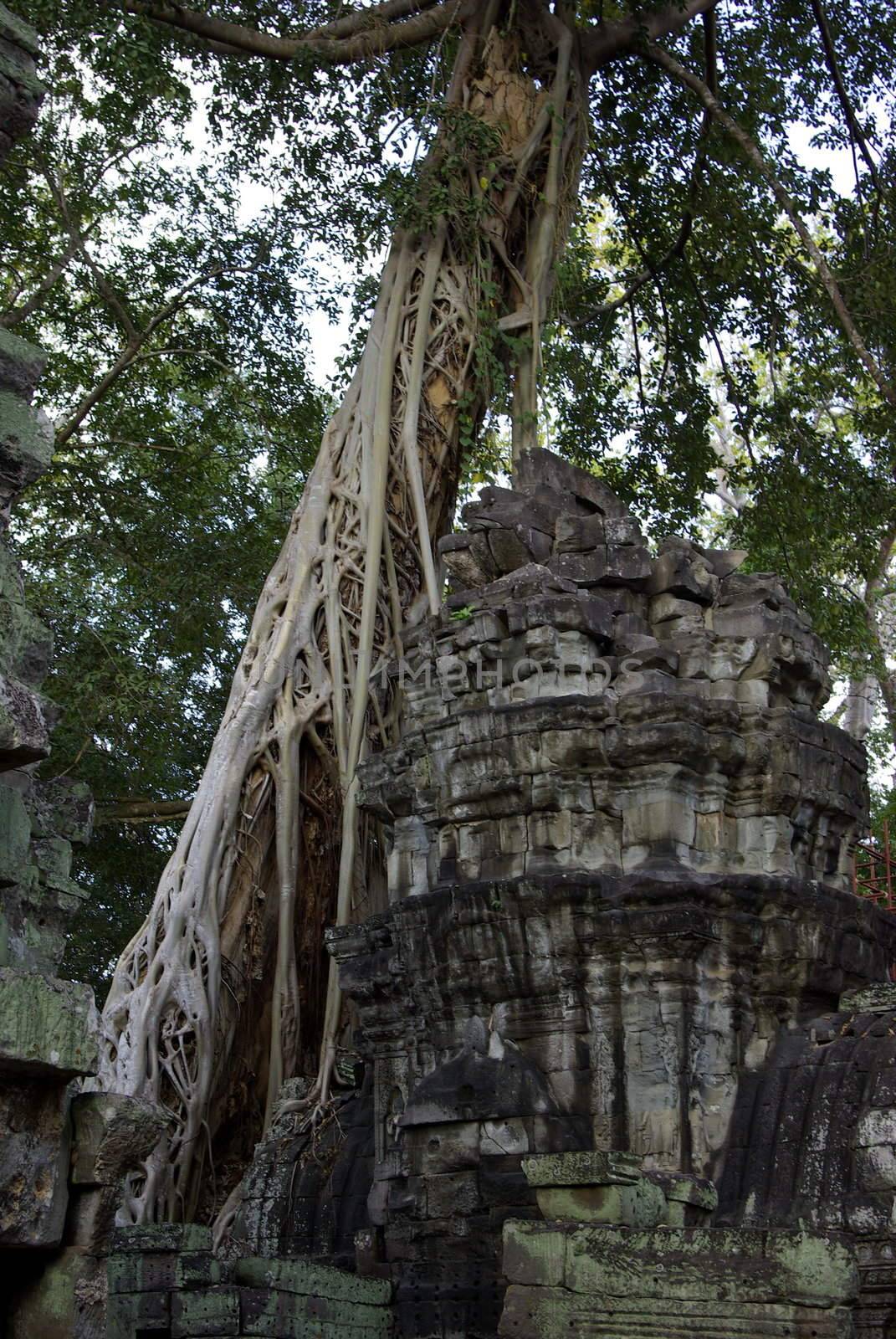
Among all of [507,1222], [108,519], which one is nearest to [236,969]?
[507,1222]

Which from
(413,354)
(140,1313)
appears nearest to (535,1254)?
(140,1313)

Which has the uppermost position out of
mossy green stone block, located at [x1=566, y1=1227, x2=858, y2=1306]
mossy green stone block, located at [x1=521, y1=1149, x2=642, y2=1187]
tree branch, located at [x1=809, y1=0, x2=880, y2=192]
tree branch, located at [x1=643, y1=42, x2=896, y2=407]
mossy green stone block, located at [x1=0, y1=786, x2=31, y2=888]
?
tree branch, located at [x1=809, y1=0, x2=880, y2=192]

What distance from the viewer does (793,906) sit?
314 inches

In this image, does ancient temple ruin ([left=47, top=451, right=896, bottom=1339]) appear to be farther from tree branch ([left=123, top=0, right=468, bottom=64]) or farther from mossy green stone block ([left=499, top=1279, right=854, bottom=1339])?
tree branch ([left=123, top=0, right=468, bottom=64])

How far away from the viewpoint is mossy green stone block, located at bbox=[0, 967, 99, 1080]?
3340 mm

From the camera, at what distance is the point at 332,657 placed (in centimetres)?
1070

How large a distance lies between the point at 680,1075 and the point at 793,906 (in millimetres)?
996

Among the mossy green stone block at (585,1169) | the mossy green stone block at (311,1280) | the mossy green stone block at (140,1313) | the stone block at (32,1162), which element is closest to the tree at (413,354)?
the mossy green stone block at (311,1280)

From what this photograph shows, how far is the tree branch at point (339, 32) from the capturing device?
12.0 m

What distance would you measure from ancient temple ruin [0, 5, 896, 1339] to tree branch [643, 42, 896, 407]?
1.73 metres

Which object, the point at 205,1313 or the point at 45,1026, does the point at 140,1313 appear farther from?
the point at 45,1026

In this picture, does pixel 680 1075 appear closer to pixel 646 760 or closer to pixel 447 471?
pixel 646 760

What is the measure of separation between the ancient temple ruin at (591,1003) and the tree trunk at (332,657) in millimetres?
834

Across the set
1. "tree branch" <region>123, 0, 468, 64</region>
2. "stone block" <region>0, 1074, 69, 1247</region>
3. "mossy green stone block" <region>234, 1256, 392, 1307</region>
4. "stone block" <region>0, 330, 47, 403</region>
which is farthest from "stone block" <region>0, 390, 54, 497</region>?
"tree branch" <region>123, 0, 468, 64</region>
